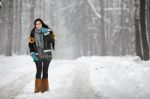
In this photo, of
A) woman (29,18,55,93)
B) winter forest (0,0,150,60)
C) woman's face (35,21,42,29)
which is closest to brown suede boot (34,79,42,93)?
woman (29,18,55,93)

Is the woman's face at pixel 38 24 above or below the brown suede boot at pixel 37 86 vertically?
above

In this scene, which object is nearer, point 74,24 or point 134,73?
point 134,73

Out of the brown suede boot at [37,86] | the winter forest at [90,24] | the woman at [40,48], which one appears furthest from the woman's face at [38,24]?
the winter forest at [90,24]

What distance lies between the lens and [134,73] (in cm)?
1259

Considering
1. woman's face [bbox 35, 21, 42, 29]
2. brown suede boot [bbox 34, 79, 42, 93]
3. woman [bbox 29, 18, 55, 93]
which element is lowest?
brown suede boot [bbox 34, 79, 42, 93]

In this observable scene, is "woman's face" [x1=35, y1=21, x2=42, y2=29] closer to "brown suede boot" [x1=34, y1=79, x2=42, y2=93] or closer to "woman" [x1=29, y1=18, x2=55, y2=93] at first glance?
"woman" [x1=29, y1=18, x2=55, y2=93]

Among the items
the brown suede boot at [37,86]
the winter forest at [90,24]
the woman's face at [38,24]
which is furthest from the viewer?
the winter forest at [90,24]

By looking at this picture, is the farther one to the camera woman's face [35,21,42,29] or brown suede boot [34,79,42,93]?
woman's face [35,21,42,29]

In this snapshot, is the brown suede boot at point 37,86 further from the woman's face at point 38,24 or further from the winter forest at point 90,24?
the winter forest at point 90,24

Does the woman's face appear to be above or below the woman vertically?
above

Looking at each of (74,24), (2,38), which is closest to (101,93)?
(2,38)

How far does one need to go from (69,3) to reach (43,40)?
4272 centimetres

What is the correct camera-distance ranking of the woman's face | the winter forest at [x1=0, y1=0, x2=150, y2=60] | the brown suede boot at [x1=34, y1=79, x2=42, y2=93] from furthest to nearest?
the winter forest at [x1=0, y1=0, x2=150, y2=60] → the woman's face → the brown suede boot at [x1=34, y1=79, x2=42, y2=93]

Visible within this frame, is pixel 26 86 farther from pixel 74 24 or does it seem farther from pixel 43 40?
pixel 74 24
